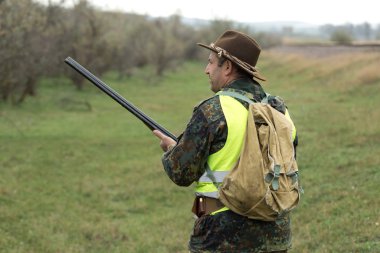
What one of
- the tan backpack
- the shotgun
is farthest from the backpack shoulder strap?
the shotgun

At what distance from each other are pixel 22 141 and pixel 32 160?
2.50 meters

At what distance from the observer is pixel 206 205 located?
10.6 feet

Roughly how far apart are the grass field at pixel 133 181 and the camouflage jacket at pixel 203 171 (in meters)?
3.32

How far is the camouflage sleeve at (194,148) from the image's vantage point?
3080 millimetres

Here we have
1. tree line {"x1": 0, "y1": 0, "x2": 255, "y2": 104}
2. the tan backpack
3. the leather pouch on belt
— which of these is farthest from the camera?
tree line {"x1": 0, "y1": 0, "x2": 255, "y2": 104}

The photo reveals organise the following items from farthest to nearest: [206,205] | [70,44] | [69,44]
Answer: [70,44], [69,44], [206,205]

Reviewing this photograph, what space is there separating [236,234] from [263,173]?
0.39 metres

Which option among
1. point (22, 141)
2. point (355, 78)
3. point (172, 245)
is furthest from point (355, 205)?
point (355, 78)

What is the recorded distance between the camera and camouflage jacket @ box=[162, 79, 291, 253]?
3.09 metres

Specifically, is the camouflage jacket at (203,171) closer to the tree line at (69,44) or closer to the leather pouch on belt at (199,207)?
the leather pouch on belt at (199,207)

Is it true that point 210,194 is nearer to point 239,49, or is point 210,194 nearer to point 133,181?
point 239,49

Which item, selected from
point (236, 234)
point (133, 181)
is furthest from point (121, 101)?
point (133, 181)

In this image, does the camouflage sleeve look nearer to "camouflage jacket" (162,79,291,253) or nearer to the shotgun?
"camouflage jacket" (162,79,291,253)

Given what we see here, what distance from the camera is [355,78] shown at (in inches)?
924
